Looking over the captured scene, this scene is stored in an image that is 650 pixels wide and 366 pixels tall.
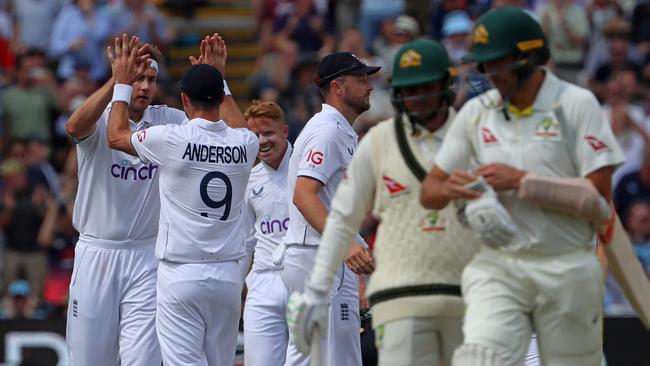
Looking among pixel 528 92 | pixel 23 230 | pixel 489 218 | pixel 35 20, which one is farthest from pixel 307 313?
pixel 35 20

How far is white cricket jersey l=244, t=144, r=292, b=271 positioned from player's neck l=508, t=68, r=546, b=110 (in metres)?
3.35

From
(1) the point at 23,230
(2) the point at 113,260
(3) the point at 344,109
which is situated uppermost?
(3) the point at 344,109

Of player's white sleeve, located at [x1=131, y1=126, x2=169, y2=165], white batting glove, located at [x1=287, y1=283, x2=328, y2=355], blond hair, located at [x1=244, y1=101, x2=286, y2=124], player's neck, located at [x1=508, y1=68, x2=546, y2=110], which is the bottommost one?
white batting glove, located at [x1=287, y1=283, x2=328, y2=355]

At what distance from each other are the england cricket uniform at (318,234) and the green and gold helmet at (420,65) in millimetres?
1841

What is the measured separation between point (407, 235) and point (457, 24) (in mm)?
10617

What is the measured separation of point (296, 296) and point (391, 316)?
520 millimetres

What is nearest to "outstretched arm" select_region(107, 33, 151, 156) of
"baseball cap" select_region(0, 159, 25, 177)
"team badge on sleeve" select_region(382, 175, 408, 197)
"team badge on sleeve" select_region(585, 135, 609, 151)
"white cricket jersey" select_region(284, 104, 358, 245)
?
"white cricket jersey" select_region(284, 104, 358, 245)

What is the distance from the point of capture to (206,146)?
910cm

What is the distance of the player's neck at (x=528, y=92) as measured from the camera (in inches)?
278

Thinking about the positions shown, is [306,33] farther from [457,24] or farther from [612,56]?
[612,56]

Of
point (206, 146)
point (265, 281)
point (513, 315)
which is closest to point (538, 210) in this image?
point (513, 315)

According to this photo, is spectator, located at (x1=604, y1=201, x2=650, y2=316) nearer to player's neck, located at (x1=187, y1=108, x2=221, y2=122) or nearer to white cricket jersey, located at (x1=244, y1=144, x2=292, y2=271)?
white cricket jersey, located at (x1=244, y1=144, x2=292, y2=271)

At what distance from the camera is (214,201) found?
920 cm

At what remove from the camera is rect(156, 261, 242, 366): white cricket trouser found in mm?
9164
